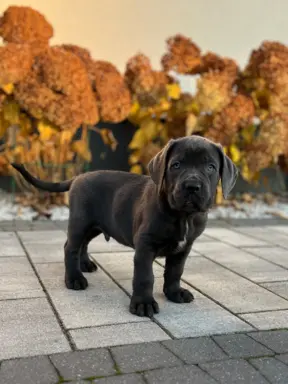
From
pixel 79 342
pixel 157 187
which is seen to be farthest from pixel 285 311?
pixel 79 342

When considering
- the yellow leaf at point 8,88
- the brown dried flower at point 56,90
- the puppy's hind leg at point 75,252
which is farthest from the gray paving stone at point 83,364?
the yellow leaf at point 8,88

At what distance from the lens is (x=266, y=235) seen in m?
6.38

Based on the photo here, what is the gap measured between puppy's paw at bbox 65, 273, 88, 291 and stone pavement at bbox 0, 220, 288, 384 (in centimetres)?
6

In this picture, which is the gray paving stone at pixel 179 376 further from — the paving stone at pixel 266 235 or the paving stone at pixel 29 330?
the paving stone at pixel 266 235

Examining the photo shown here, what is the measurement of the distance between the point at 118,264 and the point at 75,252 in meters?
0.83

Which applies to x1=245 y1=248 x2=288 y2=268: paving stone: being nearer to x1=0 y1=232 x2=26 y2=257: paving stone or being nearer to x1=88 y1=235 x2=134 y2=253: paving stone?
x1=88 y1=235 x2=134 y2=253: paving stone

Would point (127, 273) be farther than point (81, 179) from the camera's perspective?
Yes

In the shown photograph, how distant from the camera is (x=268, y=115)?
8.44 metres

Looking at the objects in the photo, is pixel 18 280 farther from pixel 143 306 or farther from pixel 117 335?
pixel 117 335

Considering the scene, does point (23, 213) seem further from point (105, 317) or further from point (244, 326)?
point (244, 326)

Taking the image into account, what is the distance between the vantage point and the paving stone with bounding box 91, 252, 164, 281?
14.1ft

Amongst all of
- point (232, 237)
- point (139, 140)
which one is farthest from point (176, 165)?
point (139, 140)

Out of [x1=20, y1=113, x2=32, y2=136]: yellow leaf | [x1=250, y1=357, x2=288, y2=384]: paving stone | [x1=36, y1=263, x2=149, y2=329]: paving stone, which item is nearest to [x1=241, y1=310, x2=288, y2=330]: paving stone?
[x1=250, y1=357, x2=288, y2=384]: paving stone

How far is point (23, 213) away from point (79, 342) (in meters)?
4.57
